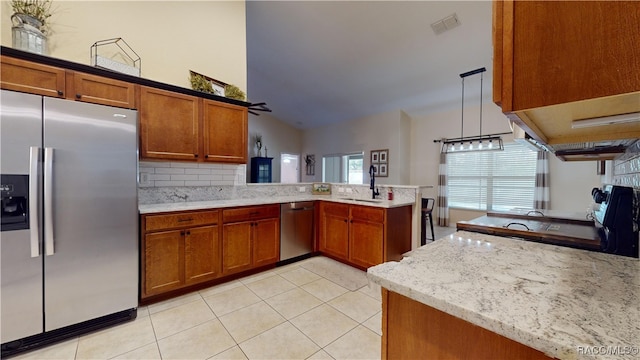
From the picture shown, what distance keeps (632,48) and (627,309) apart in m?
0.60

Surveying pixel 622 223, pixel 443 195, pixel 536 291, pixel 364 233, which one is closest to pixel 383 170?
pixel 443 195

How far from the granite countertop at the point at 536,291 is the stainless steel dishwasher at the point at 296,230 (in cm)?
234

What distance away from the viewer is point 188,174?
9.68ft

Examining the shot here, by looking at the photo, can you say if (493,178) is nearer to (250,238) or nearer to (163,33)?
(250,238)

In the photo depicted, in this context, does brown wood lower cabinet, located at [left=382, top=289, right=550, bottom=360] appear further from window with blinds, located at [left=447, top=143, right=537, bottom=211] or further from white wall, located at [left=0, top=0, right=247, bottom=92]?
window with blinds, located at [left=447, top=143, right=537, bottom=211]

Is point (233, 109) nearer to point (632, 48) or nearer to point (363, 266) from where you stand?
point (363, 266)

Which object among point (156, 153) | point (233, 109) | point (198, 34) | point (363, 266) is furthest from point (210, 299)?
point (198, 34)

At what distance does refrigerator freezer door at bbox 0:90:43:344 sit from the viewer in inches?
61.6

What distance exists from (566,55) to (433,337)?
0.78m

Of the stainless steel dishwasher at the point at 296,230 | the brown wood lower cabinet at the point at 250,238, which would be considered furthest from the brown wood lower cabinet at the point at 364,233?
the brown wood lower cabinet at the point at 250,238

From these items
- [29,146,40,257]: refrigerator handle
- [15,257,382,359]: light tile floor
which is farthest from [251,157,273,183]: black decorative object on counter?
[29,146,40,257]: refrigerator handle

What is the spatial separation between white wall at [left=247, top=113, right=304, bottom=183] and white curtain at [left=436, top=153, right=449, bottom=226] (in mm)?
4620

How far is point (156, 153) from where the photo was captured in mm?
2438

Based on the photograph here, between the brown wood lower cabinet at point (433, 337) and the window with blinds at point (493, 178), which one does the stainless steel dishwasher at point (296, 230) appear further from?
the window with blinds at point (493, 178)
